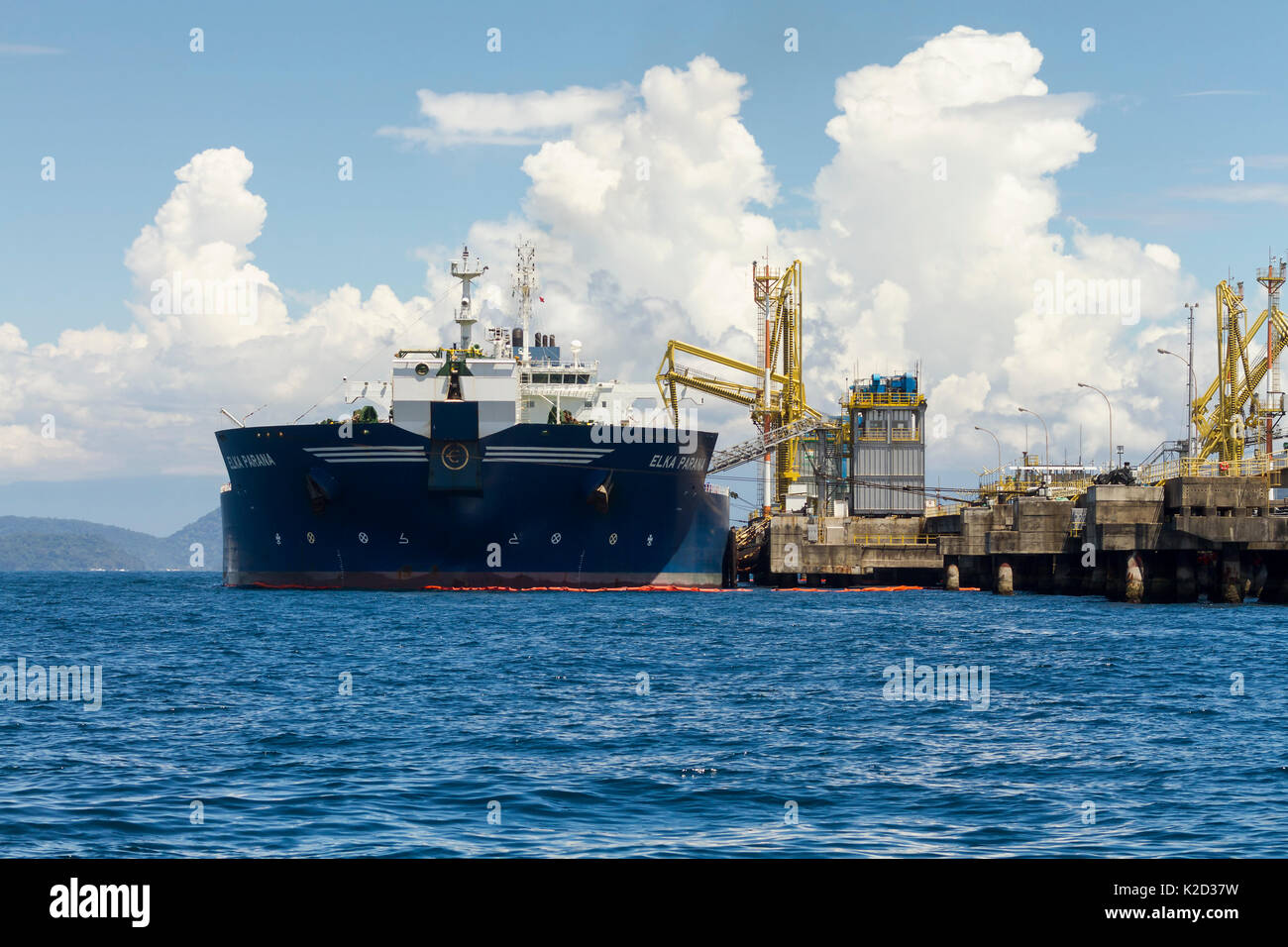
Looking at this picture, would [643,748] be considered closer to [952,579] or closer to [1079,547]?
[1079,547]

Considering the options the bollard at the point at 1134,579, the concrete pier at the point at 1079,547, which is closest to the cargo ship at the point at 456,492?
the concrete pier at the point at 1079,547

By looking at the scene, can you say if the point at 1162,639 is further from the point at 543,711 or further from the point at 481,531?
the point at 481,531

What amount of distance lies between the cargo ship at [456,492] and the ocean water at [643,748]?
65.5ft

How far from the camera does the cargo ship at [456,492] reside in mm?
62500

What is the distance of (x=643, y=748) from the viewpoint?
21.0m

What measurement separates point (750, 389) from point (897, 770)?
282ft

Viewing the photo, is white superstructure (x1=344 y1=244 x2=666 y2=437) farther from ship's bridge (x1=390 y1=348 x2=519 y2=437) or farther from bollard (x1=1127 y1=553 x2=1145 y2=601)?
bollard (x1=1127 y1=553 x2=1145 y2=601)

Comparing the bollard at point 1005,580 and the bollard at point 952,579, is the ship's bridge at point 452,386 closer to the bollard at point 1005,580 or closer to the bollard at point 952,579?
the bollard at point 1005,580

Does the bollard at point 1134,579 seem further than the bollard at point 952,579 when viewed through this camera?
No

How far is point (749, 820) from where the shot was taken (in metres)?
15.8

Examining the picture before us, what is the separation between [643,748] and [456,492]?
42.9m

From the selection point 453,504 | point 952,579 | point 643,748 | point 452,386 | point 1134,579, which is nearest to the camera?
point 643,748

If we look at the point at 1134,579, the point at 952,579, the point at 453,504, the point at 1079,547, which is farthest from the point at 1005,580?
the point at 453,504
